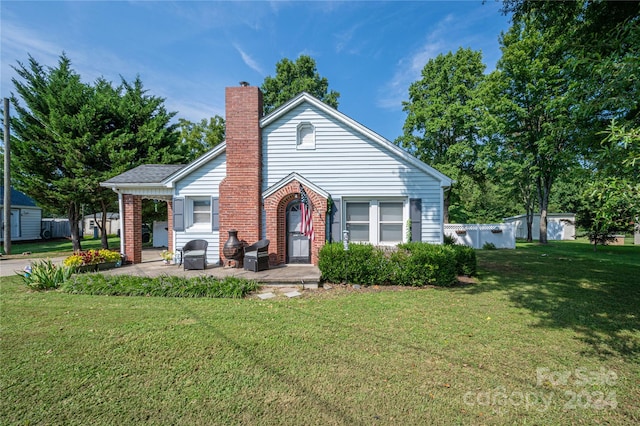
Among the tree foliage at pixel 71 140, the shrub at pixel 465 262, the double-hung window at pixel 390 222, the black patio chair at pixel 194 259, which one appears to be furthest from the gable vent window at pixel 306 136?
the tree foliage at pixel 71 140

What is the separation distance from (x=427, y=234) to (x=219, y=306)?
24.1ft

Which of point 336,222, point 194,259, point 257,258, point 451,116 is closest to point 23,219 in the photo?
point 194,259

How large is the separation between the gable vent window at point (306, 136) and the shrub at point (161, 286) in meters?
5.36

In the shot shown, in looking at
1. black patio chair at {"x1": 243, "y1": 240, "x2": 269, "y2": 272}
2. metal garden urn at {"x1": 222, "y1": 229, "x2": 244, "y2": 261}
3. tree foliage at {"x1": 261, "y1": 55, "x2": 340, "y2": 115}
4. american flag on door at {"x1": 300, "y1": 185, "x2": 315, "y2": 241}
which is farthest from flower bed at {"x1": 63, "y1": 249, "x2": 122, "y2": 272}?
tree foliage at {"x1": 261, "y1": 55, "x2": 340, "y2": 115}

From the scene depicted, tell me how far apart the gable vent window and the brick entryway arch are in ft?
5.07

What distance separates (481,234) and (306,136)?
1533 cm

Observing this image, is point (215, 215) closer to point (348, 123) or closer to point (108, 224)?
point (348, 123)

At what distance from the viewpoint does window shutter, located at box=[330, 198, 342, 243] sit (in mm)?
10039

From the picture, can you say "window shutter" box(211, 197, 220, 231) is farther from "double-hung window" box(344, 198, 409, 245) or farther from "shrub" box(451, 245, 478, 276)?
"shrub" box(451, 245, 478, 276)

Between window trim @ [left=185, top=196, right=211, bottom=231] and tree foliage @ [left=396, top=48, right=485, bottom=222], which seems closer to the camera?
window trim @ [left=185, top=196, right=211, bottom=231]

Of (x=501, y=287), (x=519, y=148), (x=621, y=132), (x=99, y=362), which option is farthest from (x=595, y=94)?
(x=519, y=148)

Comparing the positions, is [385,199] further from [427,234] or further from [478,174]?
[478,174]

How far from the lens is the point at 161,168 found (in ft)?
40.3

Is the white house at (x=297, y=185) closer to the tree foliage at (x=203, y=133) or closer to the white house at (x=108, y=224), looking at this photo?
the tree foliage at (x=203, y=133)
